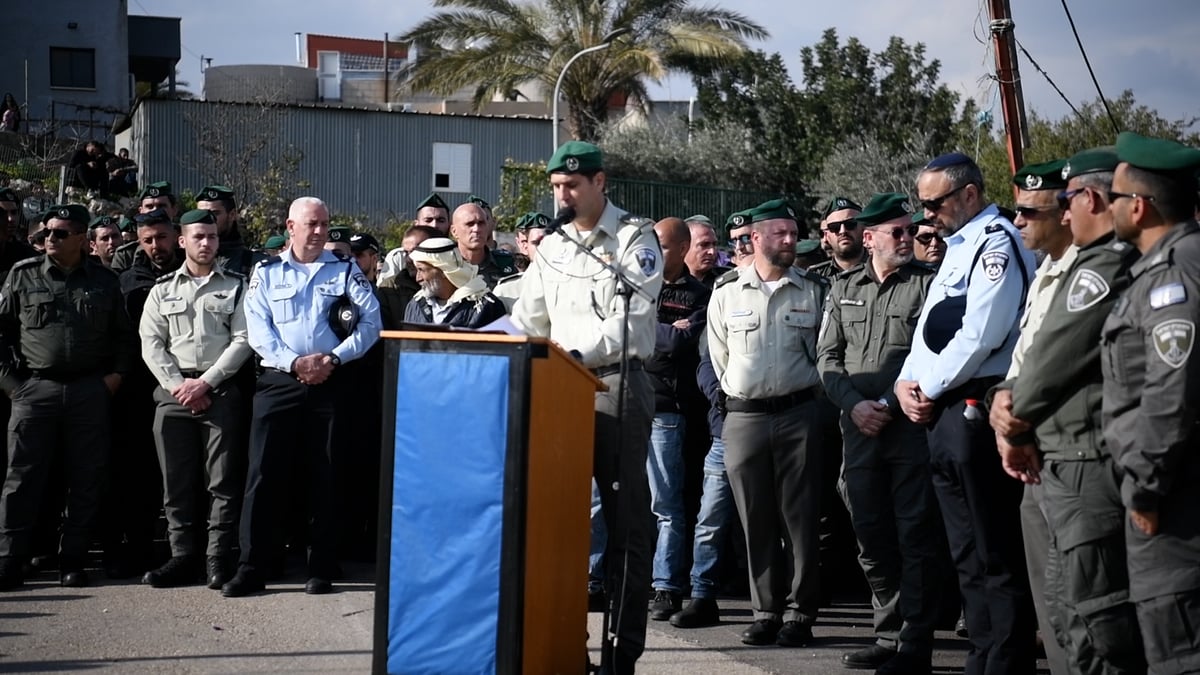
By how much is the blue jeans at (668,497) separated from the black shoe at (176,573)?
2.99 metres

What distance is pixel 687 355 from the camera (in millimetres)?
8664

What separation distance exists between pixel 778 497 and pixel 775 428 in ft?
1.32

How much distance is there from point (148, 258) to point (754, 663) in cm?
566

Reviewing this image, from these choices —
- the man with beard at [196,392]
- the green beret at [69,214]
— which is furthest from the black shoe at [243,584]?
the green beret at [69,214]

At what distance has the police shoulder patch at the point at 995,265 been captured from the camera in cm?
611

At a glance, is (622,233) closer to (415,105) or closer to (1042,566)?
(1042,566)

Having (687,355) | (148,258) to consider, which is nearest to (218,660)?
(687,355)

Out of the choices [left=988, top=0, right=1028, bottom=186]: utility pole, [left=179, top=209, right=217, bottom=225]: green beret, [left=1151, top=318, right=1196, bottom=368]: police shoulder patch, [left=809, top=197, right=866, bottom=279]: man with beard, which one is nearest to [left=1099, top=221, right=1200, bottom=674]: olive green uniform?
[left=1151, top=318, right=1196, bottom=368]: police shoulder patch

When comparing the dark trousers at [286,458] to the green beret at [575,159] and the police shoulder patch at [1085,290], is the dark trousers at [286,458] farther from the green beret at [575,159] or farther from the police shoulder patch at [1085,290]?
the police shoulder patch at [1085,290]

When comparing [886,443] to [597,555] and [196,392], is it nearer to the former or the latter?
[597,555]

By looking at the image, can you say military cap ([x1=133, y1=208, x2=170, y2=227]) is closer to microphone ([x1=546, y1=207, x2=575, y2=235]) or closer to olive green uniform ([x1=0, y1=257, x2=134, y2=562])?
olive green uniform ([x1=0, y1=257, x2=134, y2=562])

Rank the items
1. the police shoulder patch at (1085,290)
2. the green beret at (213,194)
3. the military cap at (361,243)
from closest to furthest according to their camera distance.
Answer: the police shoulder patch at (1085,290) < the green beret at (213,194) < the military cap at (361,243)

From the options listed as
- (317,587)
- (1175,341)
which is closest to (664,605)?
(317,587)

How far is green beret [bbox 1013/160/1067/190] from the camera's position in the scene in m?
5.91
